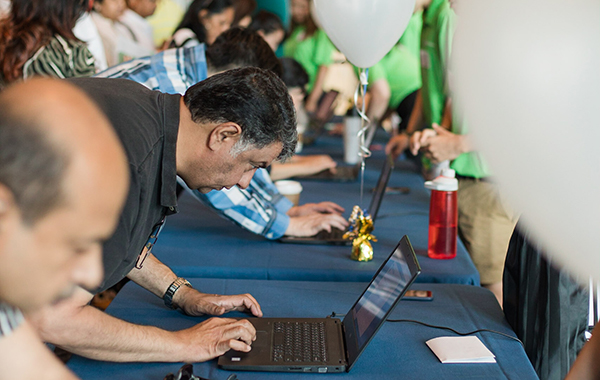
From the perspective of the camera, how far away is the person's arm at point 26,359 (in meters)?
0.62

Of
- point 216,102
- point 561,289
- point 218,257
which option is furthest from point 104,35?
point 561,289

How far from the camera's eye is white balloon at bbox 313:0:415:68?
154 centimetres

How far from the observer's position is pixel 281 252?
162 centimetres

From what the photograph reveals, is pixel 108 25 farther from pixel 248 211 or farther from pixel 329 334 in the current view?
pixel 329 334

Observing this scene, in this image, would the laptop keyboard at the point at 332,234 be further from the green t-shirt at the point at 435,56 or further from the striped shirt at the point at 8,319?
the striped shirt at the point at 8,319

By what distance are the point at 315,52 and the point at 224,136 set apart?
441cm

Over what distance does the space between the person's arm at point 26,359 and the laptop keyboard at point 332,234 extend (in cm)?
112

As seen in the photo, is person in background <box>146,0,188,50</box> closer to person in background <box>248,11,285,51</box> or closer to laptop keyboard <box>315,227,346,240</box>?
person in background <box>248,11,285,51</box>

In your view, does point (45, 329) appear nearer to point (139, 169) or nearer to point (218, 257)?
point (139, 169)

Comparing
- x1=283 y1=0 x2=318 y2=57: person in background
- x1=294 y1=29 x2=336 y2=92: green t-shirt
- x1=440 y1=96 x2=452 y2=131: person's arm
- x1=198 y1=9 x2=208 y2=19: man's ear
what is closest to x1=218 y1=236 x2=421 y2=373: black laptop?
x1=440 y1=96 x2=452 y2=131: person's arm

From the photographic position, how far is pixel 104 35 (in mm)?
3395

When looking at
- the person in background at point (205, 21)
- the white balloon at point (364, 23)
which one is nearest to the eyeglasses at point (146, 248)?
the white balloon at point (364, 23)

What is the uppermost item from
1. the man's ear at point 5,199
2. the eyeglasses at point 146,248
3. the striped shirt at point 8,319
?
the man's ear at point 5,199

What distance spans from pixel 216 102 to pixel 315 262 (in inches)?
23.6
